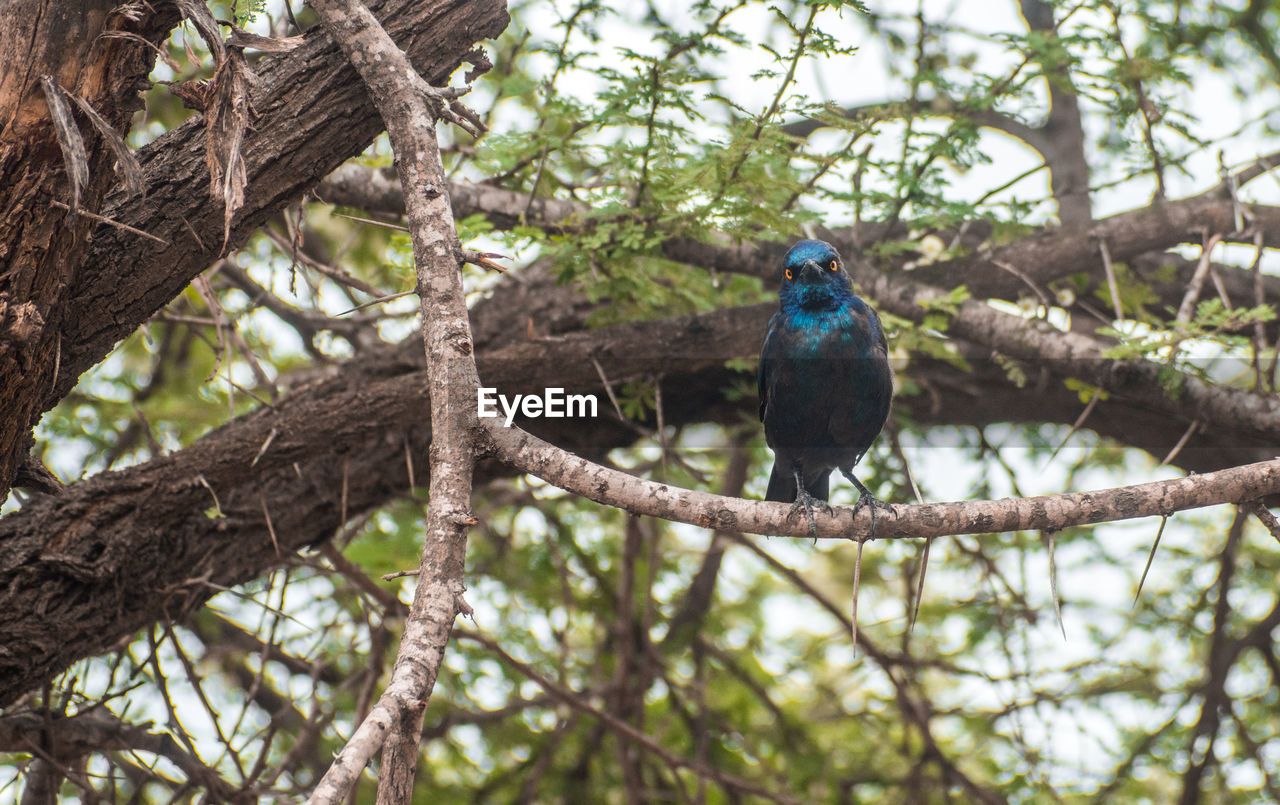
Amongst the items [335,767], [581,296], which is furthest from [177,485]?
[335,767]

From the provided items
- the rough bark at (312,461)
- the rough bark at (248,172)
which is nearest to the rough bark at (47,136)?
the rough bark at (248,172)

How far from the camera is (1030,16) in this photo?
18.9 ft

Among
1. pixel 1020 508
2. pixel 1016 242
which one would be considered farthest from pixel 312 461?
pixel 1016 242

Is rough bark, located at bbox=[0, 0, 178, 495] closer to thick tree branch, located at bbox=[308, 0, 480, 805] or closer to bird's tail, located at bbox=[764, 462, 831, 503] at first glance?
thick tree branch, located at bbox=[308, 0, 480, 805]

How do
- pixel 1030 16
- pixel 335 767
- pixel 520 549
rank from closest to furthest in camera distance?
pixel 335 767 < pixel 1030 16 < pixel 520 549

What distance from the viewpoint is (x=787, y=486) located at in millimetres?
4512

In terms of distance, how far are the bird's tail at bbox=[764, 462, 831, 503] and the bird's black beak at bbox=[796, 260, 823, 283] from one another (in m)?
0.83

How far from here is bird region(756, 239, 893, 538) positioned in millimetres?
3994

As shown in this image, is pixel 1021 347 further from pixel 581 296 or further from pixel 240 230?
pixel 240 230

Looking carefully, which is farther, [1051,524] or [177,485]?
[177,485]

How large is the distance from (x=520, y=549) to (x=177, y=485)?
252 centimetres

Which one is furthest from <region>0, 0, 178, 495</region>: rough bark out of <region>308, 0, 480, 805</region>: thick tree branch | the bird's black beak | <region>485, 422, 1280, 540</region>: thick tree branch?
the bird's black beak

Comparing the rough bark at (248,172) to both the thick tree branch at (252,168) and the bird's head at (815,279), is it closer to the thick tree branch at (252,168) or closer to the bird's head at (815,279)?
the thick tree branch at (252,168)

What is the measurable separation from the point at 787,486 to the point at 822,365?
0.71 meters
